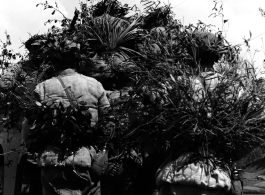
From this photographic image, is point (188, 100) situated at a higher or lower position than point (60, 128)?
higher

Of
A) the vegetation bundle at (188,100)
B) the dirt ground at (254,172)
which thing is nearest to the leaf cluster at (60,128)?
the vegetation bundle at (188,100)

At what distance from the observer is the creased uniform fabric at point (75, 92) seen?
644 cm

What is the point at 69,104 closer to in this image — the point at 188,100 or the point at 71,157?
the point at 71,157

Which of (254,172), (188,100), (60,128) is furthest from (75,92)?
(254,172)

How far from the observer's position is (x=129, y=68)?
633cm

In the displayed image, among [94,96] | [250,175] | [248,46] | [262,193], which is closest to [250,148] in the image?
[250,175]

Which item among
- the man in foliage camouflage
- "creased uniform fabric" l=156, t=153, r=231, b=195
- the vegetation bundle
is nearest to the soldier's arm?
the vegetation bundle

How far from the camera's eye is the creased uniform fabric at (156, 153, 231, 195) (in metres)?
5.55

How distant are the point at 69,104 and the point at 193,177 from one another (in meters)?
1.54

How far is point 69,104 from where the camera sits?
6414mm

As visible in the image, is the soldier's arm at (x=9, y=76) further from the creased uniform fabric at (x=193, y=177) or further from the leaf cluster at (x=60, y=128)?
the creased uniform fabric at (x=193, y=177)

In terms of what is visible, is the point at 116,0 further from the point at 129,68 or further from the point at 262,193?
the point at 262,193

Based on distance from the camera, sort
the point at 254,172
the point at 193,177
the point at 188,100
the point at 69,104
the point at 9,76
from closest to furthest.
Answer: the point at 193,177, the point at 188,100, the point at 254,172, the point at 69,104, the point at 9,76

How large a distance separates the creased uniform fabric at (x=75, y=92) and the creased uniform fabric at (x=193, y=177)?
3.75 feet
